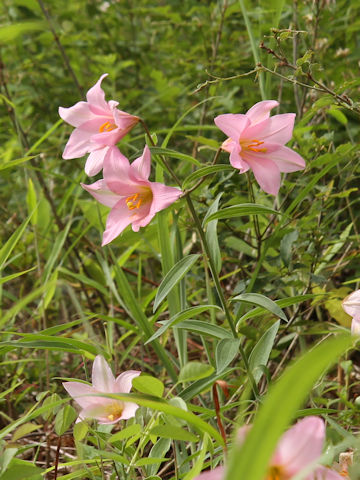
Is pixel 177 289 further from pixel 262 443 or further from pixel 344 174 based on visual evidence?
pixel 262 443

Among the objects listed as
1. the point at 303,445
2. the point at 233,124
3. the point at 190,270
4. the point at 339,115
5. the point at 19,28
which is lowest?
the point at 190,270

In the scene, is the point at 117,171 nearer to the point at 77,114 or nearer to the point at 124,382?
the point at 77,114

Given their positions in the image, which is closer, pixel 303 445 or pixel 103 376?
pixel 303 445

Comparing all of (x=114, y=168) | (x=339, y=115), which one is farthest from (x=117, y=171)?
(x=339, y=115)

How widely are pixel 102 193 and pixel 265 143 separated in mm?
248

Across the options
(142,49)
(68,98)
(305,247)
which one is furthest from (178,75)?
(305,247)

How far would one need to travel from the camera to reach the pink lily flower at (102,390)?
807mm

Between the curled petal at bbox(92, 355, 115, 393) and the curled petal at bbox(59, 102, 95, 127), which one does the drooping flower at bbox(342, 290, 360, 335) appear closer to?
the curled petal at bbox(92, 355, 115, 393)

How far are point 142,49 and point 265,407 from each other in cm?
259

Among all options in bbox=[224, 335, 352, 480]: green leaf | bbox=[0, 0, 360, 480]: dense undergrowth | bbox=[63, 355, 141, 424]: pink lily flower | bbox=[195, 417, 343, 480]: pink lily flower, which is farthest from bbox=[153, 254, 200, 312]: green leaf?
bbox=[224, 335, 352, 480]: green leaf

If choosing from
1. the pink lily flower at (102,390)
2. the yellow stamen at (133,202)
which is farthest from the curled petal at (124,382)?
the yellow stamen at (133,202)

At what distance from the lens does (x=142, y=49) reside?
9.11 ft

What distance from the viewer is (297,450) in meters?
0.49

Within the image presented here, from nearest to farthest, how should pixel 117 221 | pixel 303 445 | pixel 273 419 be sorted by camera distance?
pixel 273 419 → pixel 303 445 → pixel 117 221
